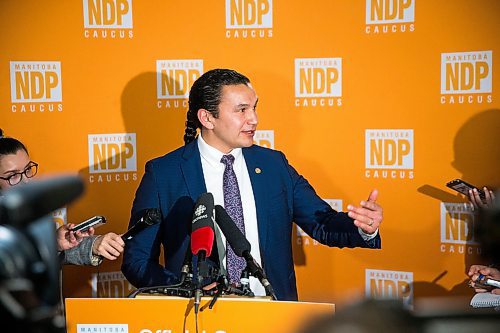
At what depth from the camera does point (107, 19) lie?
137 inches

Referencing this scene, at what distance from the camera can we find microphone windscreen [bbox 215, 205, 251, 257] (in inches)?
67.3

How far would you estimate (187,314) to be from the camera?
66.5 inches

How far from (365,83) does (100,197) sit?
154 centimetres

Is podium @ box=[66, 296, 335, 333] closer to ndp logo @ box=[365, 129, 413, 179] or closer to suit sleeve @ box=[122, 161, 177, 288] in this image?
suit sleeve @ box=[122, 161, 177, 288]

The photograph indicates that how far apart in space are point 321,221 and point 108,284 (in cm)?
152

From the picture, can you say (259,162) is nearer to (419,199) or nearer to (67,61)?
(419,199)

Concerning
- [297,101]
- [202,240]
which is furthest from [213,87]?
[202,240]

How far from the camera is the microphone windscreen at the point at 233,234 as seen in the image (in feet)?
5.61

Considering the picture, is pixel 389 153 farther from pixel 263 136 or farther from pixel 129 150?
pixel 129 150

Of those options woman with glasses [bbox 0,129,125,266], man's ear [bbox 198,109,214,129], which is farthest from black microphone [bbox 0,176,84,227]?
man's ear [bbox 198,109,214,129]

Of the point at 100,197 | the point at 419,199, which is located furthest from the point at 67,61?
the point at 419,199

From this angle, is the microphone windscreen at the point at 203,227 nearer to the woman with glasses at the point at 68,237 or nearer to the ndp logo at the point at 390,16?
the woman with glasses at the point at 68,237

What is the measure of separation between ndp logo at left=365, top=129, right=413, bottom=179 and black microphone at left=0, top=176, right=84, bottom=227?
290 centimetres

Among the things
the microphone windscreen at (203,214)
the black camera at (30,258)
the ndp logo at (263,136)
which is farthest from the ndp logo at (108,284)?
the black camera at (30,258)
